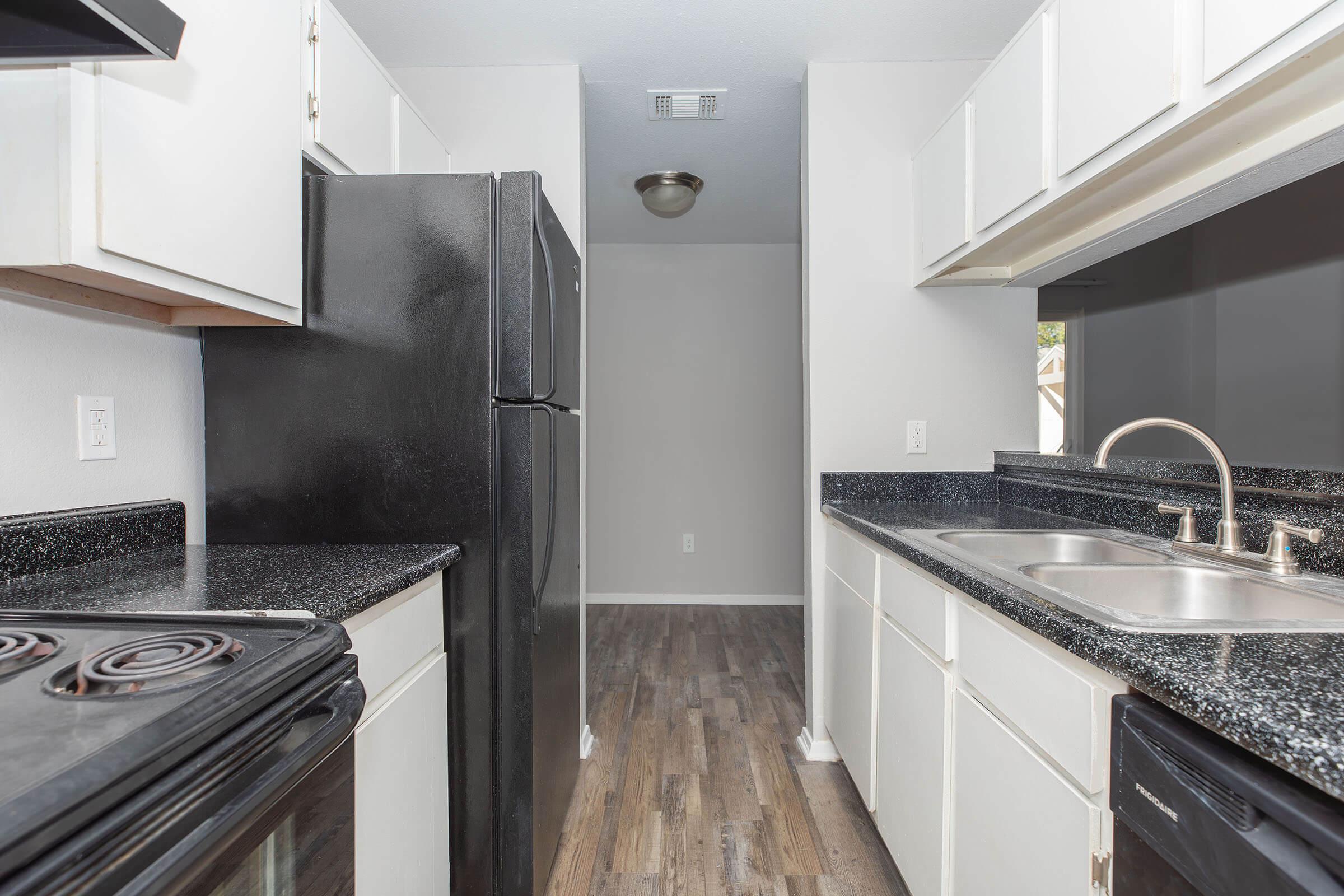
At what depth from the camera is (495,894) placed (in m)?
1.45

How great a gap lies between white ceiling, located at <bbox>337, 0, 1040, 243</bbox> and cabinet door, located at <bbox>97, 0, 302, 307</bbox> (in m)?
0.85

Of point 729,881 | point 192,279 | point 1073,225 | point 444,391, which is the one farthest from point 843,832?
point 192,279

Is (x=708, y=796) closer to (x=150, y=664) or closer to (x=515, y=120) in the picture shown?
(x=150, y=664)

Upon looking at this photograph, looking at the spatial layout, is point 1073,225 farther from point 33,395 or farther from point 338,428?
point 33,395

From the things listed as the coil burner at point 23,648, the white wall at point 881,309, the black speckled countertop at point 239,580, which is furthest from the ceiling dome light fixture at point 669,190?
the coil burner at point 23,648

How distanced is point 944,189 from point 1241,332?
907mm

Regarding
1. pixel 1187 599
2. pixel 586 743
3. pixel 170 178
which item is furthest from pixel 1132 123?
pixel 586 743

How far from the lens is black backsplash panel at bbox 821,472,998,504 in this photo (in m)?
2.26

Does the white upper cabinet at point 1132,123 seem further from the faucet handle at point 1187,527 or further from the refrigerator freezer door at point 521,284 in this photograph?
the refrigerator freezer door at point 521,284

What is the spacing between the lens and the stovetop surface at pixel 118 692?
47 centimetres

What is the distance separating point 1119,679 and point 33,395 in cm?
176

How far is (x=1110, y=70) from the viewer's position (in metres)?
1.25

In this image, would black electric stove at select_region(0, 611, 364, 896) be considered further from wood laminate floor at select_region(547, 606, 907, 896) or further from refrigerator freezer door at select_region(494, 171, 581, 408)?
wood laminate floor at select_region(547, 606, 907, 896)

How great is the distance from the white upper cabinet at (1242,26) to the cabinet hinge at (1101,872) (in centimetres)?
114
